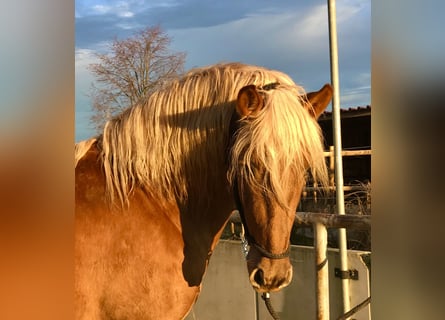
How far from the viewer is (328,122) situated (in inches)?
115

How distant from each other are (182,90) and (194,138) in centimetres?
22

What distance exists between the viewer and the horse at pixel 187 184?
1.42 m

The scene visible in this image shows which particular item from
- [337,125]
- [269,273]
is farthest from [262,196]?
[337,125]

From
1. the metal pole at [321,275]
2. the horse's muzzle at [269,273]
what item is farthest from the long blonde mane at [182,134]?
the metal pole at [321,275]

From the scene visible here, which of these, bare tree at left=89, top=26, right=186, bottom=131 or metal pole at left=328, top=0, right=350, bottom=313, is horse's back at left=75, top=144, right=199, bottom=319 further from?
metal pole at left=328, top=0, right=350, bottom=313

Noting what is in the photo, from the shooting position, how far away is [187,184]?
1640 mm

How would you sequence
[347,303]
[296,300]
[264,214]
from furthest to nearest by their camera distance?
1. [296,300]
2. [347,303]
3. [264,214]

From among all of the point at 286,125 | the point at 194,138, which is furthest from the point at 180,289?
the point at 286,125

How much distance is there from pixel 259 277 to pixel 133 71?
1.94 m

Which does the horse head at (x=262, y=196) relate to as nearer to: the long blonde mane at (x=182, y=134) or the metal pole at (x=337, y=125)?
the long blonde mane at (x=182, y=134)

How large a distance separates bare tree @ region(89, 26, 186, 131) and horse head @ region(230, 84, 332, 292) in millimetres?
499

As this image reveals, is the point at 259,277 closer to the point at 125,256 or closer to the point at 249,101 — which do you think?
the point at 125,256
